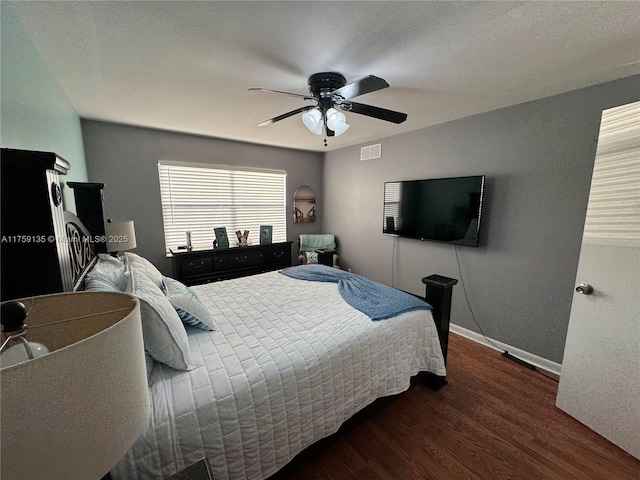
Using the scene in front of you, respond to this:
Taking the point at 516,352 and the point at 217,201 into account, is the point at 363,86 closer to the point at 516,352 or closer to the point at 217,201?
the point at 516,352

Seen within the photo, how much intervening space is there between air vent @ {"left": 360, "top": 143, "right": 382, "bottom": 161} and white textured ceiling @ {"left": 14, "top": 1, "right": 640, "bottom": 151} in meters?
1.29

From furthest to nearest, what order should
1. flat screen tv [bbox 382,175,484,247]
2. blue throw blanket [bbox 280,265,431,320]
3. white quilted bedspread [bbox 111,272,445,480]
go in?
1. flat screen tv [bbox 382,175,484,247]
2. blue throw blanket [bbox 280,265,431,320]
3. white quilted bedspread [bbox 111,272,445,480]

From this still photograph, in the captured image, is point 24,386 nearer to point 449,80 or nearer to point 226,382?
point 226,382

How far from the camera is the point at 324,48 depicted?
4.92 feet

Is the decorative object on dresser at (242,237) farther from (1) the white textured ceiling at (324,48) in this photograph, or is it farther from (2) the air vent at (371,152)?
(2) the air vent at (371,152)

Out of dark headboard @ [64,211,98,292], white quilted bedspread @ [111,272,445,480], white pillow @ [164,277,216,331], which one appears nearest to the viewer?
white quilted bedspread @ [111,272,445,480]

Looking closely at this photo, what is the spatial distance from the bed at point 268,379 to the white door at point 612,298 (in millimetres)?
932

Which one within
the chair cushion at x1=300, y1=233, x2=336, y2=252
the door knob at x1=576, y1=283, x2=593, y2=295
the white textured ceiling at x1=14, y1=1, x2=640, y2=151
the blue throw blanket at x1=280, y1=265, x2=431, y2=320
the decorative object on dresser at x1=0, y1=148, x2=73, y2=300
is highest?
the white textured ceiling at x1=14, y1=1, x2=640, y2=151

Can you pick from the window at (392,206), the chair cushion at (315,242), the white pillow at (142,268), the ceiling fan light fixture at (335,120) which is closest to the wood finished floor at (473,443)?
the white pillow at (142,268)

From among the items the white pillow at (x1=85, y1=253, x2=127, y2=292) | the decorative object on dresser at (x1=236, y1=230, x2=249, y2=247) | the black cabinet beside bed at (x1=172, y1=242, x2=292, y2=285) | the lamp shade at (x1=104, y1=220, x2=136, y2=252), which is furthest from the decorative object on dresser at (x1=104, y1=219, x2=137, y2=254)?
the decorative object on dresser at (x1=236, y1=230, x2=249, y2=247)

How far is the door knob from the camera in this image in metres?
1.70

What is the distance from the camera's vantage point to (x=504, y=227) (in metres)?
2.52

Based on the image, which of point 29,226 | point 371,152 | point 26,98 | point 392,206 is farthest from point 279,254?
point 29,226

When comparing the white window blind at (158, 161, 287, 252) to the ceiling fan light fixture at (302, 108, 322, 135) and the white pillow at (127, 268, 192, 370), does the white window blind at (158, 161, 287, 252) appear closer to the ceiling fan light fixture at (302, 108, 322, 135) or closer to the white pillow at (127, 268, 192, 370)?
the ceiling fan light fixture at (302, 108, 322, 135)
